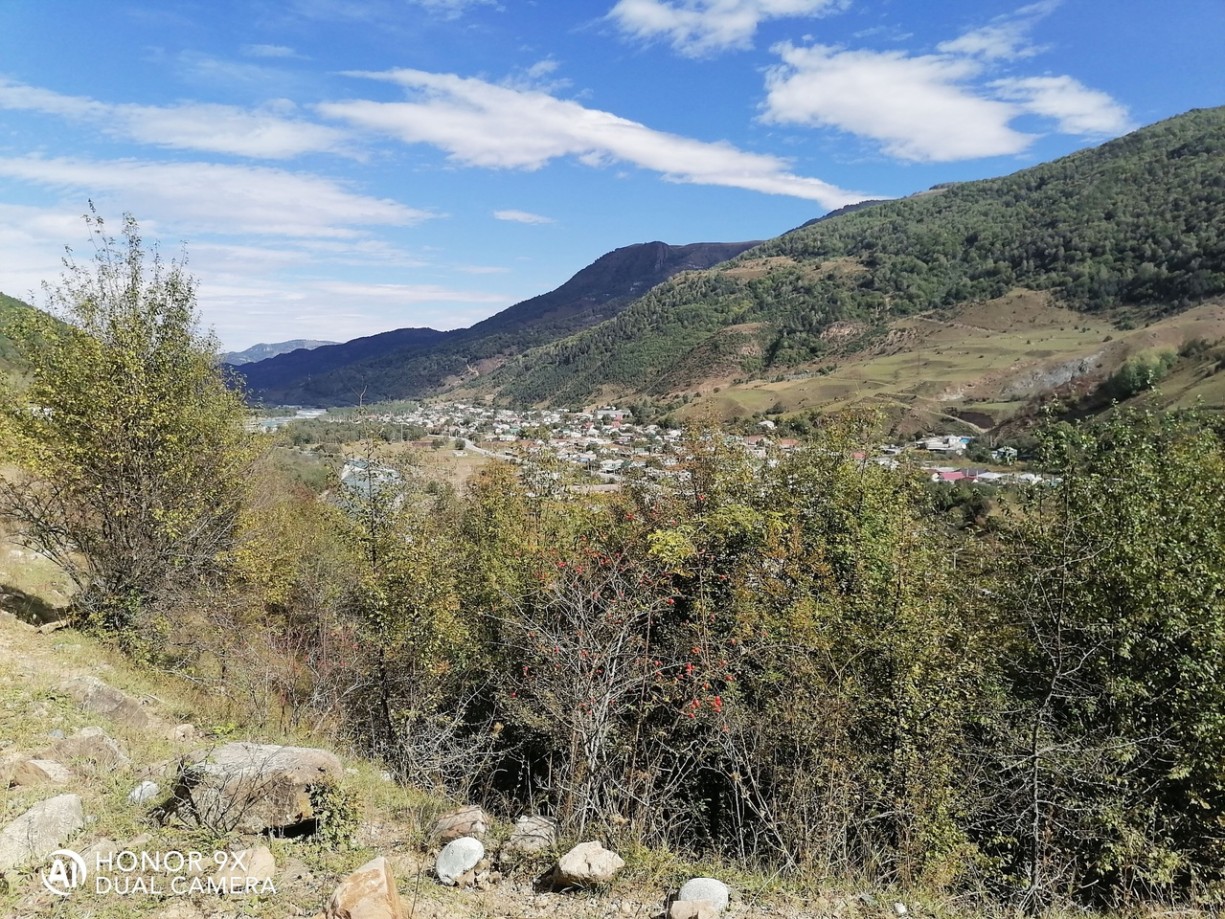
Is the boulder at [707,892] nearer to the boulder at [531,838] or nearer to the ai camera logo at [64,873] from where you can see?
the boulder at [531,838]

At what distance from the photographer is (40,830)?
5566 mm

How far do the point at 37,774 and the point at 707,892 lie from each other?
661cm

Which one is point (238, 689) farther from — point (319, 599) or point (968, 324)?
point (968, 324)

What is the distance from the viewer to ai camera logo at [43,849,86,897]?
5129mm

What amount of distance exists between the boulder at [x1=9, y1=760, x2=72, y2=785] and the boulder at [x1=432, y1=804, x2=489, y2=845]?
3.76 metres

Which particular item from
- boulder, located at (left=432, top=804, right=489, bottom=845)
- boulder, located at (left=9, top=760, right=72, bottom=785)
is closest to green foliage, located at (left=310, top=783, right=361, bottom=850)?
boulder, located at (left=432, top=804, right=489, bottom=845)

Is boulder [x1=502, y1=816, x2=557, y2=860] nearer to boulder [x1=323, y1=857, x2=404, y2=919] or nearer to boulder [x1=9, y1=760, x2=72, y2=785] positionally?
boulder [x1=323, y1=857, x2=404, y2=919]

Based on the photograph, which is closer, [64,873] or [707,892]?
[64,873]

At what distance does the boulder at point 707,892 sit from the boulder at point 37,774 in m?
6.21

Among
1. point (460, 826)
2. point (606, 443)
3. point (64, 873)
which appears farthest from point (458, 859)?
point (606, 443)

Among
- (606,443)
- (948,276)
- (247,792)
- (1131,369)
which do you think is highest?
(948,276)

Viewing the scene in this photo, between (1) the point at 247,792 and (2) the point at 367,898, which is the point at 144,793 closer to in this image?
(1) the point at 247,792

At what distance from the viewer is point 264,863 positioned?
18.5 ft

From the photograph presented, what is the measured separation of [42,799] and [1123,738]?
11.8 meters
